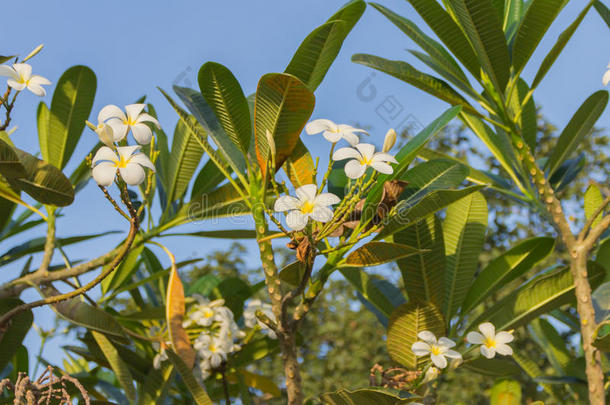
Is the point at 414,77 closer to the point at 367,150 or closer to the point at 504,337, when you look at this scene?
the point at 367,150

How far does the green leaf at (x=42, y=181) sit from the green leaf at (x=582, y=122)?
1683 millimetres

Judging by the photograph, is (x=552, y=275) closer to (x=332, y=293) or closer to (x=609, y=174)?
(x=332, y=293)

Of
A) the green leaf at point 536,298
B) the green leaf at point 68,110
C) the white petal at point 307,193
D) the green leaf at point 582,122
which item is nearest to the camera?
the white petal at point 307,193

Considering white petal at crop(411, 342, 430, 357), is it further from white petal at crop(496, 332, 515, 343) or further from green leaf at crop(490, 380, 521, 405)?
green leaf at crop(490, 380, 521, 405)

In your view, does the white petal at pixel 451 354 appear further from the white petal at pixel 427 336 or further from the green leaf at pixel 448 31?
the green leaf at pixel 448 31

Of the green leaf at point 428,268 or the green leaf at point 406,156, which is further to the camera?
the green leaf at point 428,268

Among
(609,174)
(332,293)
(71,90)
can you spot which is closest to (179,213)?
(71,90)

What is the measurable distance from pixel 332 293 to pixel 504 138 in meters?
6.11

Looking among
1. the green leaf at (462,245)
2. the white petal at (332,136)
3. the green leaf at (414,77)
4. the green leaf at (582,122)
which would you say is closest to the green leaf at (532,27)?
the green leaf at (414,77)

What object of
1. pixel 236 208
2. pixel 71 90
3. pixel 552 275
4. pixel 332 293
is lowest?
pixel 332 293

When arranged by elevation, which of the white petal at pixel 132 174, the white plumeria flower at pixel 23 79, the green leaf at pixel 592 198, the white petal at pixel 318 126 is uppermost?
the white plumeria flower at pixel 23 79

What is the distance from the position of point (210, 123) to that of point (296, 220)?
584 millimetres

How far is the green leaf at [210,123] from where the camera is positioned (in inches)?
67.7

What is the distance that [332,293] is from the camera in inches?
330
